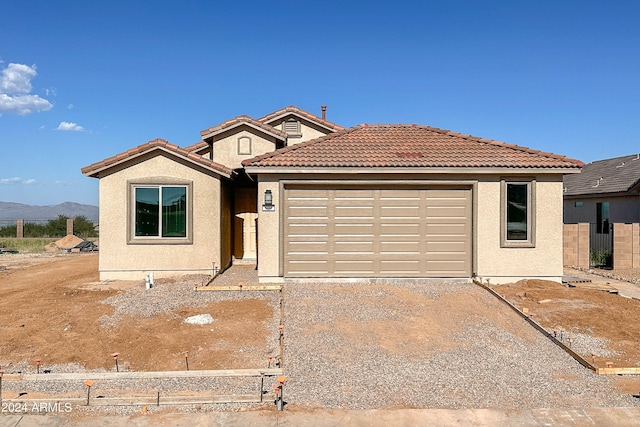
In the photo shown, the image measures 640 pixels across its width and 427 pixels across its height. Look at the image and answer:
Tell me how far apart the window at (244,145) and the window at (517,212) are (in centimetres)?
832

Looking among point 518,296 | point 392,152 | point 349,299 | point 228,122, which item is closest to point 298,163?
point 392,152

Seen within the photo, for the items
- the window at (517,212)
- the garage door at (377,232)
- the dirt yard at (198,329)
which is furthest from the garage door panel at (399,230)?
the window at (517,212)

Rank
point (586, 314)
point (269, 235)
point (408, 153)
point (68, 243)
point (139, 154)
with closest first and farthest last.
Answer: point (586, 314) → point (269, 235) → point (408, 153) → point (139, 154) → point (68, 243)

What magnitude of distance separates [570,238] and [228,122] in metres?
12.9

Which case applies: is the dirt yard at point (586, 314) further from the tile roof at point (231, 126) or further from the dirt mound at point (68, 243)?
the dirt mound at point (68, 243)

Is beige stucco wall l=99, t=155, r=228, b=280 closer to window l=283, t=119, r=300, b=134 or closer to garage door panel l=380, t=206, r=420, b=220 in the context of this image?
garage door panel l=380, t=206, r=420, b=220

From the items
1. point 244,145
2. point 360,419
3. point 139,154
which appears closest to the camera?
point 360,419

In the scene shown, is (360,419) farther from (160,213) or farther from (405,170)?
(160,213)

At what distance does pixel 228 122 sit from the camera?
14.2 metres

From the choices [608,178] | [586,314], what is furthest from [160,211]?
[608,178]

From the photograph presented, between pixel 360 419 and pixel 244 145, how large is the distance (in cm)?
1137

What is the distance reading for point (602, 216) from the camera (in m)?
19.7

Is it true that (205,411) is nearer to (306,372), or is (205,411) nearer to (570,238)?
(306,372)

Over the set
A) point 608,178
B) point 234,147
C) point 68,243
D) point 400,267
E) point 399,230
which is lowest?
point 68,243
